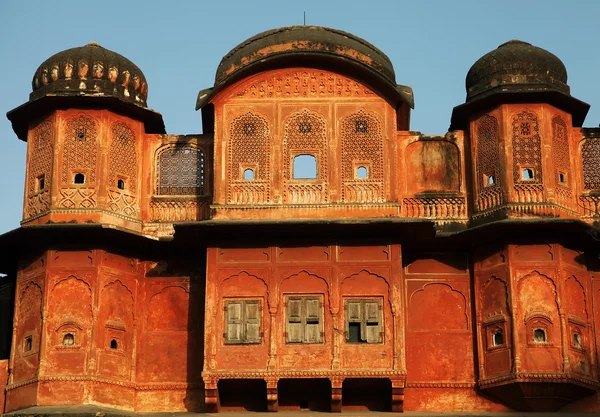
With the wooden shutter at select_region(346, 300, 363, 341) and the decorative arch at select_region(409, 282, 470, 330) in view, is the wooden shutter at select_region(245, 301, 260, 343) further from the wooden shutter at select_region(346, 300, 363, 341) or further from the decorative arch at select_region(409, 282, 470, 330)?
the decorative arch at select_region(409, 282, 470, 330)

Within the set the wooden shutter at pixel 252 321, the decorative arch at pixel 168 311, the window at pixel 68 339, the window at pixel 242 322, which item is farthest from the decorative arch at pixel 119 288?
the wooden shutter at pixel 252 321

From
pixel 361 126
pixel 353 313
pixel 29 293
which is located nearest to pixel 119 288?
pixel 29 293

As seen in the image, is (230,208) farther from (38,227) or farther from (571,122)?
(571,122)

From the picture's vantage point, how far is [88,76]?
22.9 meters

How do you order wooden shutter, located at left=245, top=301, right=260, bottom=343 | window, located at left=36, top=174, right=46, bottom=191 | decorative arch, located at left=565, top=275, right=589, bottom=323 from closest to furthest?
wooden shutter, located at left=245, top=301, right=260, bottom=343, decorative arch, located at left=565, top=275, right=589, bottom=323, window, located at left=36, top=174, right=46, bottom=191

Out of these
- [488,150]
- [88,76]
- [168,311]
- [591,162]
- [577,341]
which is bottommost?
[577,341]

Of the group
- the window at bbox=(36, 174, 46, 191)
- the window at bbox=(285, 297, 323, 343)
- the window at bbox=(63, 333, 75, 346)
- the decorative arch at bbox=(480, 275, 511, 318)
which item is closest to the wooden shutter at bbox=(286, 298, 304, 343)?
the window at bbox=(285, 297, 323, 343)

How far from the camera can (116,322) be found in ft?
71.8

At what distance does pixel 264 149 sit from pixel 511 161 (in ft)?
15.0

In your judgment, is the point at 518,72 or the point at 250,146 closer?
the point at 250,146

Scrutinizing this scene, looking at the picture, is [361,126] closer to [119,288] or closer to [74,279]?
[119,288]

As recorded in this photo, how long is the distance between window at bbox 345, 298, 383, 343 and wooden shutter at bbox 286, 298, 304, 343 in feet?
2.71

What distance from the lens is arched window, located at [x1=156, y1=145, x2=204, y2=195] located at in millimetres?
23141

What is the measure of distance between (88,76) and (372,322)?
7.09 meters
